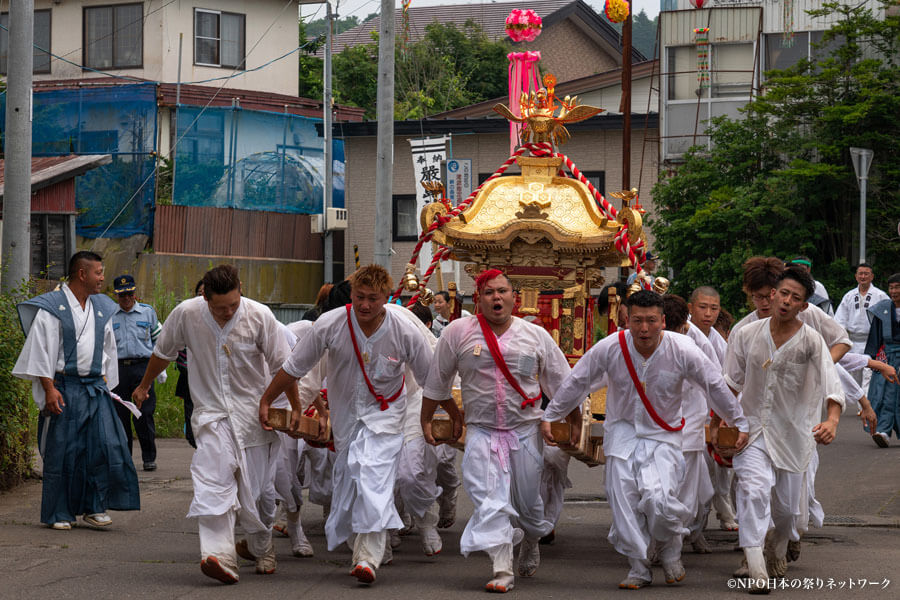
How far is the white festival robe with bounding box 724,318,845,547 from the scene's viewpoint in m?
7.89

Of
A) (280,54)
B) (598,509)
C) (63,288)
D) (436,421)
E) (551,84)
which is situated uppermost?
(280,54)

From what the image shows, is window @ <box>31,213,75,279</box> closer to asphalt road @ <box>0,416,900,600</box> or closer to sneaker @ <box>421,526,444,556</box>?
asphalt road @ <box>0,416,900,600</box>

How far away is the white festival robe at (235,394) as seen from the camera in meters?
8.16

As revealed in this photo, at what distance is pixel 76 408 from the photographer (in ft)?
32.2

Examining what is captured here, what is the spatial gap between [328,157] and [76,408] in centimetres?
2029

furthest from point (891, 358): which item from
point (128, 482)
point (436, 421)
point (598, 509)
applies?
point (128, 482)

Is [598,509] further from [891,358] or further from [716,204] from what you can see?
[716,204]

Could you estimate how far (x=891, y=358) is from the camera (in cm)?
1420

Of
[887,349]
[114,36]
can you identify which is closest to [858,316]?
[887,349]

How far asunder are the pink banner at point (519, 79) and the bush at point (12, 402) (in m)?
4.61

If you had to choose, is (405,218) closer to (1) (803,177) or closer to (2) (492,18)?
Result: (1) (803,177)

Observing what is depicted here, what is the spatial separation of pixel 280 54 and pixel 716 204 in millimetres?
14413

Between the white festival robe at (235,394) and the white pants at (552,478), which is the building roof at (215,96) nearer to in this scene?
the white festival robe at (235,394)

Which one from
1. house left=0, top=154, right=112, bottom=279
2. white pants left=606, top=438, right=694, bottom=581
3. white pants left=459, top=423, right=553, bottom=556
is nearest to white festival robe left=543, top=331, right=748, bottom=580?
white pants left=606, top=438, right=694, bottom=581
